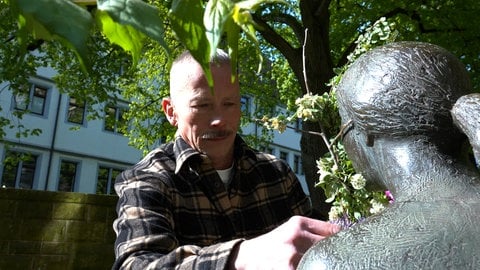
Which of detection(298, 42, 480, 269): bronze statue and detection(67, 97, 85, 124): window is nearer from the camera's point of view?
detection(298, 42, 480, 269): bronze statue

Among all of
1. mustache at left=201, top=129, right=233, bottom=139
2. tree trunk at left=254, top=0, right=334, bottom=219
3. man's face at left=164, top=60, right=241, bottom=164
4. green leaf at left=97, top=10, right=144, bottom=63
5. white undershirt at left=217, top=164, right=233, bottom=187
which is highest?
tree trunk at left=254, top=0, right=334, bottom=219

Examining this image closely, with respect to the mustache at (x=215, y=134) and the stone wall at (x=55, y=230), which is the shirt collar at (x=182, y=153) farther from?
the stone wall at (x=55, y=230)

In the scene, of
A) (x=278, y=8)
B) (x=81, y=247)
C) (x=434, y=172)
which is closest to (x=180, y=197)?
(x=434, y=172)

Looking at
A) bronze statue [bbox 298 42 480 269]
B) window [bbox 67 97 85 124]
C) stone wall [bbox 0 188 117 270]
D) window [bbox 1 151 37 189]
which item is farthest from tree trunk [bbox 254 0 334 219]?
window [bbox 67 97 85 124]

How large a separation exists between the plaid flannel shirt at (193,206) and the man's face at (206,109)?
49mm

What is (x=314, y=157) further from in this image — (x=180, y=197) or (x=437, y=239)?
(x=437, y=239)

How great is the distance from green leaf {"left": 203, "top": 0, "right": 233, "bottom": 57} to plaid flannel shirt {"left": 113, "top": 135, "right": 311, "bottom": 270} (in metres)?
0.89

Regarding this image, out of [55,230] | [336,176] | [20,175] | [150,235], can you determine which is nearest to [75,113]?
[20,175]

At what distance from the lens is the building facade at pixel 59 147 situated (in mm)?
24094

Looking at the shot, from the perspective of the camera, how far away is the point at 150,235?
1593 millimetres

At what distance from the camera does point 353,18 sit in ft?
→ 43.5

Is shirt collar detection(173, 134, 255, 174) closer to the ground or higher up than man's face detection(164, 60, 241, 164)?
closer to the ground

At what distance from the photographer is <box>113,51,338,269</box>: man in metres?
1.58

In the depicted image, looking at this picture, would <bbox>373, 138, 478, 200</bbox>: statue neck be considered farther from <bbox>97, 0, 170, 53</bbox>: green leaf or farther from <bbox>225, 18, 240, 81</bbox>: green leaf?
<bbox>97, 0, 170, 53</bbox>: green leaf
